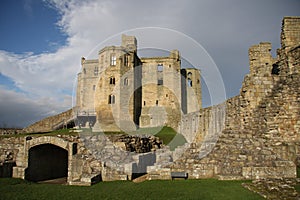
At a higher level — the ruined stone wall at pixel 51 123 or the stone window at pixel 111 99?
the stone window at pixel 111 99

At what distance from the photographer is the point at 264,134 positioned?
1044 centimetres

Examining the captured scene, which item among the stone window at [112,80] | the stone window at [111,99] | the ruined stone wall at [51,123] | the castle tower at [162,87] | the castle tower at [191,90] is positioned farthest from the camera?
the castle tower at [191,90]

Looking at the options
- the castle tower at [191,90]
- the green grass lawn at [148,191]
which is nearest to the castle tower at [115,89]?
the castle tower at [191,90]

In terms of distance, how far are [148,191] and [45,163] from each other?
9.27 meters

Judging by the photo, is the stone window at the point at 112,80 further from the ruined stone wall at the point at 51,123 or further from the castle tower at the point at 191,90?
the castle tower at the point at 191,90

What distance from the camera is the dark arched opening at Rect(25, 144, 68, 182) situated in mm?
13008

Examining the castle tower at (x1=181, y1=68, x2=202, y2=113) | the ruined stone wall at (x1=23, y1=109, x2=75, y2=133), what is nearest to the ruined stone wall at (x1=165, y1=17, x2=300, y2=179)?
the ruined stone wall at (x1=23, y1=109, x2=75, y2=133)

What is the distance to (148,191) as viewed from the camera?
7.64 m

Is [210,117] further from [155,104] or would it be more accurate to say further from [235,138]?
[155,104]

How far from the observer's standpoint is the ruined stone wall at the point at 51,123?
105 feet

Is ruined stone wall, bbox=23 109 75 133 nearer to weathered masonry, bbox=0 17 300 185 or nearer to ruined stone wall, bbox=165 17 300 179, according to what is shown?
weathered masonry, bbox=0 17 300 185

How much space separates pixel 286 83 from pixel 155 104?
35.3 meters

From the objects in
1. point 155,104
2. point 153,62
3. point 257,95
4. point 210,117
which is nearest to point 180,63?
point 153,62

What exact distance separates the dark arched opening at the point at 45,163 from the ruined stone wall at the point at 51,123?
1669 cm
